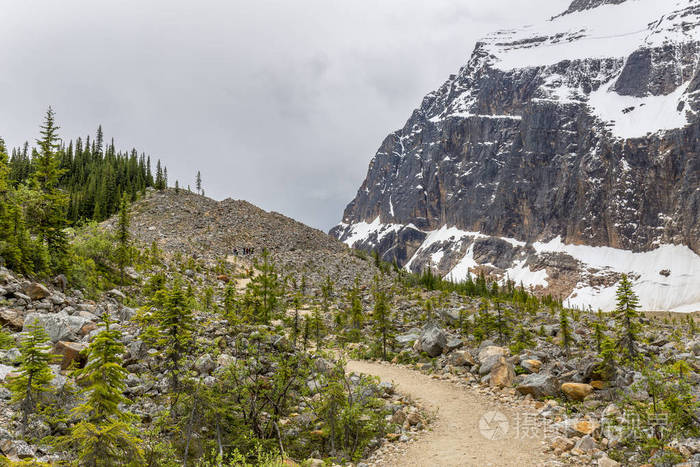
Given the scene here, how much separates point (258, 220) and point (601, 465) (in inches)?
2948

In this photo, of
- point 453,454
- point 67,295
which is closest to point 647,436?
point 453,454

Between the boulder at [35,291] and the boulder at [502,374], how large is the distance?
770 inches

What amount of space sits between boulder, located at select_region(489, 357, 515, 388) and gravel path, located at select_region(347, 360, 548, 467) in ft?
3.48

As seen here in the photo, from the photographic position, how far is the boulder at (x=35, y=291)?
49.6 feet

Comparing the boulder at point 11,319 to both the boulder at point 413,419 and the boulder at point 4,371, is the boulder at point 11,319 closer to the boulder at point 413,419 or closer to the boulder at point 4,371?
the boulder at point 4,371

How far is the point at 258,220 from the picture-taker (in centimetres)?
7862

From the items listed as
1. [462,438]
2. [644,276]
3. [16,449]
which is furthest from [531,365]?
[644,276]

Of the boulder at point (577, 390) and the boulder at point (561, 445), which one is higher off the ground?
the boulder at point (577, 390)

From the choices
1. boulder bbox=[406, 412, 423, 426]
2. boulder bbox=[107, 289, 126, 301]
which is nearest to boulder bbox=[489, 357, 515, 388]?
boulder bbox=[406, 412, 423, 426]

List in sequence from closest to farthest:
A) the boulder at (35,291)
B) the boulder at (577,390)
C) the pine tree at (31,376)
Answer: the pine tree at (31,376)
the boulder at (577,390)
the boulder at (35,291)

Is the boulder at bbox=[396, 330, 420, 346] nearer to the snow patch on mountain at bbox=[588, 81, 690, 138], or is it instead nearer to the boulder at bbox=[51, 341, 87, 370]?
the boulder at bbox=[51, 341, 87, 370]

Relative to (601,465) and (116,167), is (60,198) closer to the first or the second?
(601,465)

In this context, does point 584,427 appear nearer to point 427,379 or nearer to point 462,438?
point 462,438

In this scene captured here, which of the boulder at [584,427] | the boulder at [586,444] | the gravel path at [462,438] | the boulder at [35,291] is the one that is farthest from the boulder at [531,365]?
the boulder at [35,291]
